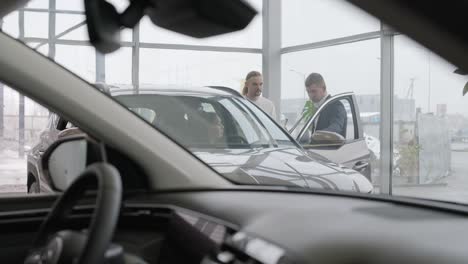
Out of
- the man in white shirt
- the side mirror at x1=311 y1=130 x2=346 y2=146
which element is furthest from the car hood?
the man in white shirt

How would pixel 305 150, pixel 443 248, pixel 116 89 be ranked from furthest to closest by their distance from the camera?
pixel 305 150, pixel 116 89, pixel 443 248

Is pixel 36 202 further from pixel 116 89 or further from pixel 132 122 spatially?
pixel 116 89

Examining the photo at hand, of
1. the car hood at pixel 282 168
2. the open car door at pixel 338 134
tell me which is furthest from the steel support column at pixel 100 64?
the open car door at pixel 338 134

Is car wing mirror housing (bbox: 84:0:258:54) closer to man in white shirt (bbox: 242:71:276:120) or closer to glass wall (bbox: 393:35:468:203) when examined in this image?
man in white shirt (bbox: 242:71:276:120)

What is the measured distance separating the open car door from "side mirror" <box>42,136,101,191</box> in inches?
93.4

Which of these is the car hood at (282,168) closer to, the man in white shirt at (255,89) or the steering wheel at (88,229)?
the steering wheel at (88,229)

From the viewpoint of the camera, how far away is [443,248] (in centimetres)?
122

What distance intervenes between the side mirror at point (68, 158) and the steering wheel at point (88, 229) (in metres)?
0.46

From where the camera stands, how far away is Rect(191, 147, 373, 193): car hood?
3.17 m

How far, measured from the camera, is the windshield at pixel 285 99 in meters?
1.44

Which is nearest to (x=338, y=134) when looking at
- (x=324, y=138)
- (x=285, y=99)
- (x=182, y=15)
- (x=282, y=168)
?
(x=324, y=138)

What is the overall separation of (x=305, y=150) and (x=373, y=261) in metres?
2.76

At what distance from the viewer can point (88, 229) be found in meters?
1.21

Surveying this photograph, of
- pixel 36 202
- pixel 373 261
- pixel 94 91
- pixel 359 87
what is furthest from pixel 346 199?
pixel 359 87
